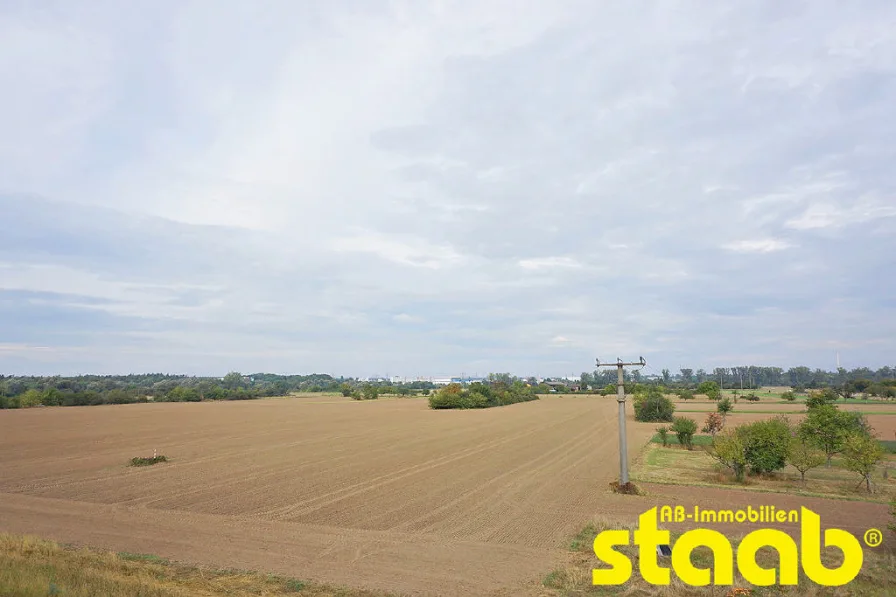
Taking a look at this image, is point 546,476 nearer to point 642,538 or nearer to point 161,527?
point 642,538

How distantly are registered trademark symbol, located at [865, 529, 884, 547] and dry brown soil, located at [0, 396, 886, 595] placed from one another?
201 cm

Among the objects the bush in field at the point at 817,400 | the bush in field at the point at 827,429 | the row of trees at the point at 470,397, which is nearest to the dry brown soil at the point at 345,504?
the bush in field at the point at 827,429

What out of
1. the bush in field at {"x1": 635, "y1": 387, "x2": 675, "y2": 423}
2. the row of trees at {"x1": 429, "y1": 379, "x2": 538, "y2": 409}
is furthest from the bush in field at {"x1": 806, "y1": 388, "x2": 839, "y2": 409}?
the row of trees at {"x1": 429, "y1": 379, "x2": 538, "y2": 409}

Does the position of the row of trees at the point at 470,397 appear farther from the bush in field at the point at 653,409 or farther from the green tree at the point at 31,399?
the green tree at the point at 31,399

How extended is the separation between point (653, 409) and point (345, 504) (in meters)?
52.5

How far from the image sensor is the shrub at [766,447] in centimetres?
2355

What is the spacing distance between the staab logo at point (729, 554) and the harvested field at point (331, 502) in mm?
1571

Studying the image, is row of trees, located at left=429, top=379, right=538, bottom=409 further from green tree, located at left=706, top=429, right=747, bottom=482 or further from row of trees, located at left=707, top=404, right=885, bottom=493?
green tree, located at left=706, top=429, right=747, bottom=482

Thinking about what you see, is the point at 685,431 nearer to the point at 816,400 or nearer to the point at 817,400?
the point at 817,400

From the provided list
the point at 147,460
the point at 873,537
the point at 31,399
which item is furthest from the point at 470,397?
the point at 873,537

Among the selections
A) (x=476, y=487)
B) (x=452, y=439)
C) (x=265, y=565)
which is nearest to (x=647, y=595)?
(x=265, y=565)

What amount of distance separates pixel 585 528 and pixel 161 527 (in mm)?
13030

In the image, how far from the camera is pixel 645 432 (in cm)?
4812

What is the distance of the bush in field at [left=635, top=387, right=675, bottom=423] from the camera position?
204 feet
